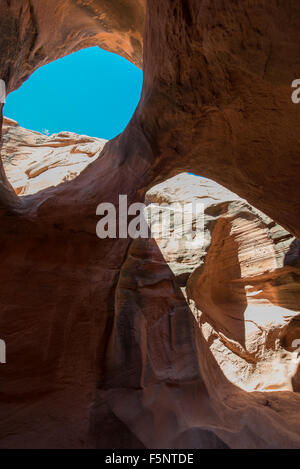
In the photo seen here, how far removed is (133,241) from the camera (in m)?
3.48

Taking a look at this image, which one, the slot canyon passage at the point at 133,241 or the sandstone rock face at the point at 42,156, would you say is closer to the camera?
the slot canyon passage at the point at 133,241

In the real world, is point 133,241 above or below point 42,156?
below

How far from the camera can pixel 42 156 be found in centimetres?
899

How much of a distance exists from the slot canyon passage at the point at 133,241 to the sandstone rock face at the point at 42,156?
10.5 feet

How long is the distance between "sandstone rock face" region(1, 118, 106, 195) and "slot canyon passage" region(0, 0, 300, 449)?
320 cm

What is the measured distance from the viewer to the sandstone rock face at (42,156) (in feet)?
22.7

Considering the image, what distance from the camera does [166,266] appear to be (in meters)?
5.62

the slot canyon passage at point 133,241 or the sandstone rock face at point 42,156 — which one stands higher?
the sandstone rock face at point 42,156

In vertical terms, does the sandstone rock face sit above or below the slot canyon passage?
above

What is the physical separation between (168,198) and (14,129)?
6.85 m

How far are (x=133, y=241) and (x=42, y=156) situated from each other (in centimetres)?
720

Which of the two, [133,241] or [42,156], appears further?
[42,156]

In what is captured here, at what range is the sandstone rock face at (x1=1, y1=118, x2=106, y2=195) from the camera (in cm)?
691
